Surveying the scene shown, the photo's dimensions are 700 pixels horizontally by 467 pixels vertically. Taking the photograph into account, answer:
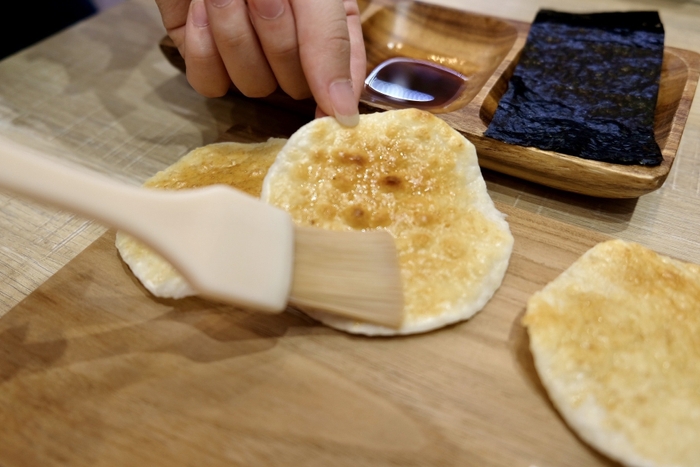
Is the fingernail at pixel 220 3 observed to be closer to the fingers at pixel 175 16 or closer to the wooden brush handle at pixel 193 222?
the fingers at pixel 175 16

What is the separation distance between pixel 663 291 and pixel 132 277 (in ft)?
4.75

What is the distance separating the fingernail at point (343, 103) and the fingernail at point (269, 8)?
27 centimetres

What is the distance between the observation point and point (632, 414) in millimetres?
1038

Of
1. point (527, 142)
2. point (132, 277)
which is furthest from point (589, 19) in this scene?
point (132, 277)

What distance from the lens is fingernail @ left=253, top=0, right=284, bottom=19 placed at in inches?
55.6

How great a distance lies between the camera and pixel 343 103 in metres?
1.45

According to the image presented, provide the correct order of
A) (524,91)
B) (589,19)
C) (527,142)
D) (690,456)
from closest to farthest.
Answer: (690,456) < (527,142) < (524,91) < (589,19)

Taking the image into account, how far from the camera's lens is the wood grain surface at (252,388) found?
1044 millimetres

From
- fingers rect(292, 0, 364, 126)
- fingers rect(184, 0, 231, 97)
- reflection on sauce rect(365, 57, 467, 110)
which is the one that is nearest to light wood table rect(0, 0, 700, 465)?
fingers rect(184, 0, 231, 97)

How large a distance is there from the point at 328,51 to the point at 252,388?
3.25ft

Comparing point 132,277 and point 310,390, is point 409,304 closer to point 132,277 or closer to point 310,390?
point 310,390

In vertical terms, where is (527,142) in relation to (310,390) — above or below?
above

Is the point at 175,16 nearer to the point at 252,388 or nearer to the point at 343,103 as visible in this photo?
the point at 343,103

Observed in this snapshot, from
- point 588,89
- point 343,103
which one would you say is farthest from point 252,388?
point 588,89
